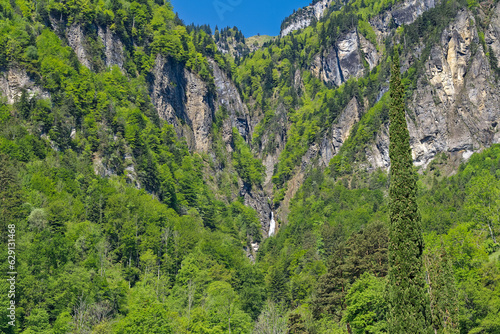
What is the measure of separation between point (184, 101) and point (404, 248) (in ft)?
453

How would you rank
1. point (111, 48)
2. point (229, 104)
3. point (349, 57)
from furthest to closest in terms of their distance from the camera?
point (349, 57), point (229, 104), point (111, 48)

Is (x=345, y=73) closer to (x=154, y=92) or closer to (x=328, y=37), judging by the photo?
(x=328, y=37)

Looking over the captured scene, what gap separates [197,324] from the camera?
4612 cm

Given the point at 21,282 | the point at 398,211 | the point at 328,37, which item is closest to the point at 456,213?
the point at 398,211

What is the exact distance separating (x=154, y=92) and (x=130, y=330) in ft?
358

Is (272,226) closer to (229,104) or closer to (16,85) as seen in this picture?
(229,104)

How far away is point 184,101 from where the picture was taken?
156500 mm

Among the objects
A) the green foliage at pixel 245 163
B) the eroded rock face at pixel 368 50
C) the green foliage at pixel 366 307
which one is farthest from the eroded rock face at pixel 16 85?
the eroded rock face at pixel 368 50

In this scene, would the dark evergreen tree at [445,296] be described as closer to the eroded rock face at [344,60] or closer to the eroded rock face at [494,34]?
the eroded rock face at [494,34]

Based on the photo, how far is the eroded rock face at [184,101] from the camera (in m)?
143

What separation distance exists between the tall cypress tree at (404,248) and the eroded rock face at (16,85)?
85557mm

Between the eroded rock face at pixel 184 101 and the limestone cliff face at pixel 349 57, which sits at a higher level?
the limestone cliff face at pixel 349 57

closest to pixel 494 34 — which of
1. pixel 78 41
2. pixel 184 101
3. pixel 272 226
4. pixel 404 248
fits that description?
pixel 272 226

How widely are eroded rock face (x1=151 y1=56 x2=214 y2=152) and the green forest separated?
11.0 ft
